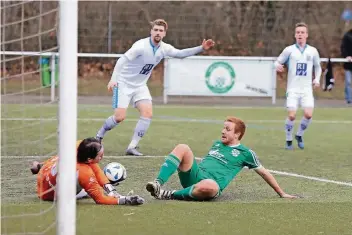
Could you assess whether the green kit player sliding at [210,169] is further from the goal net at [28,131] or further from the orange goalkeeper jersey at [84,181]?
the goal net at [28,131]

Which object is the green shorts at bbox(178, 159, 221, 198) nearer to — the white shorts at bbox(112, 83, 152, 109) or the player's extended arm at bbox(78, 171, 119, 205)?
the player's extended arm at bbox(78, 171, 119, 205)

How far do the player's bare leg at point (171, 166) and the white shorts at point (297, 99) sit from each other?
5.21m

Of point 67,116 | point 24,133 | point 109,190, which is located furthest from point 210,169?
point 24,133

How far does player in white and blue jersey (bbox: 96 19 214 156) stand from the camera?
11711 mm

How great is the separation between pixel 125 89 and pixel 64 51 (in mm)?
6371

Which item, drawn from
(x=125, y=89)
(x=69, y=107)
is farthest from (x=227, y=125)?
(x=125, y=89)

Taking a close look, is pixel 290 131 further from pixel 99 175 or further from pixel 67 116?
pixel 67 116

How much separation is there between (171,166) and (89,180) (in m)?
0.85

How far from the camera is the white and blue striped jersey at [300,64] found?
13.2 meters

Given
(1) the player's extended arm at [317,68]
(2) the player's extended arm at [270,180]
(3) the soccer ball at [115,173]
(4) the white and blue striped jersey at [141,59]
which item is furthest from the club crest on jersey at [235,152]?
(1) the player's extended arm at [317,68]

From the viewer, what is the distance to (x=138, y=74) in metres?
11.9

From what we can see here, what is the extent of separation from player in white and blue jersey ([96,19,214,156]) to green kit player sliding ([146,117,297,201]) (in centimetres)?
332

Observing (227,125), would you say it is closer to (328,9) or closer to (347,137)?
(347,137)

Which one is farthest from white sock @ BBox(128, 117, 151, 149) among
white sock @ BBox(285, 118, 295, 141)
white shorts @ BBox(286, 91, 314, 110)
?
white shorts @ BBox(286, 91, 314, 110)
